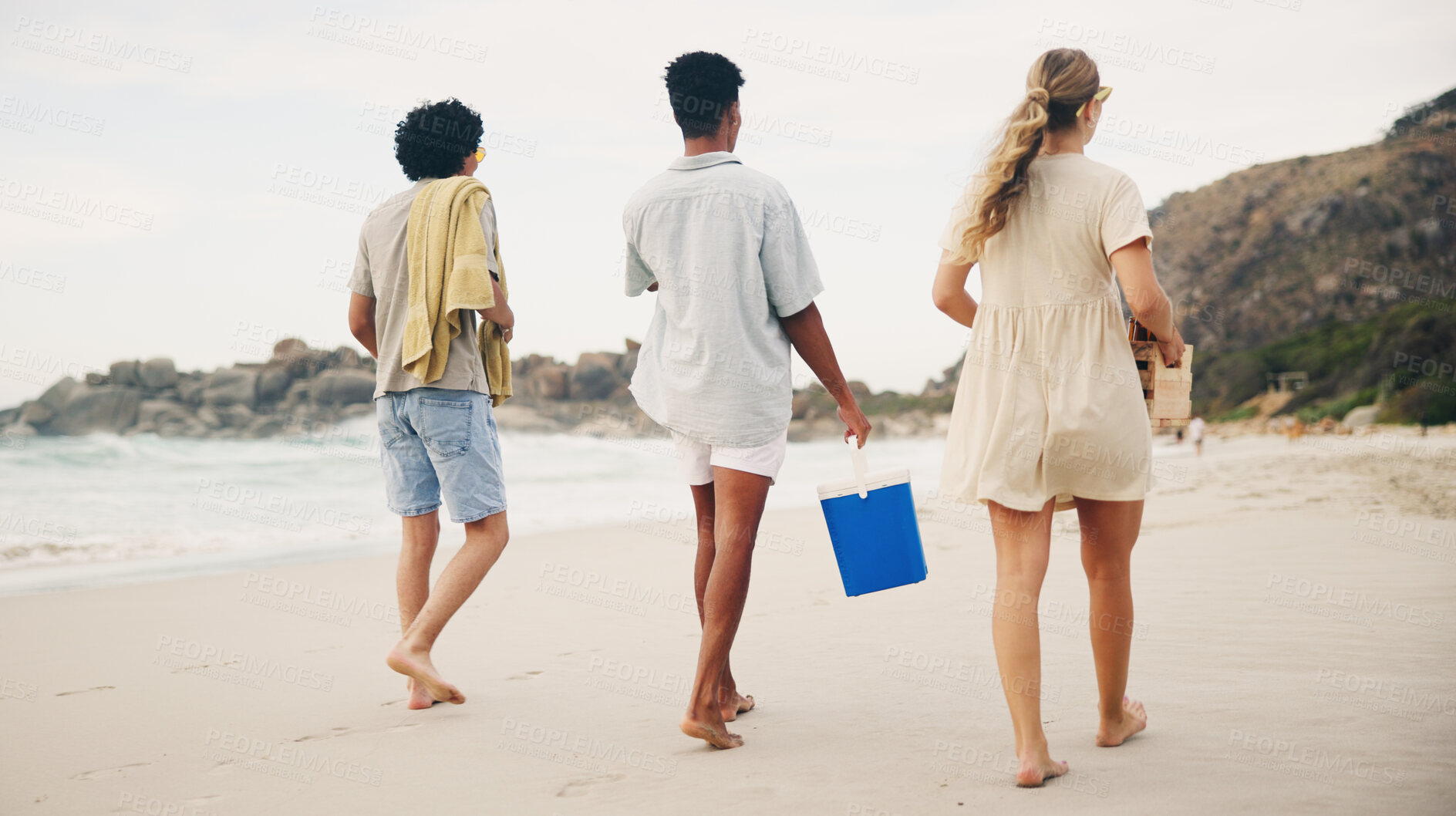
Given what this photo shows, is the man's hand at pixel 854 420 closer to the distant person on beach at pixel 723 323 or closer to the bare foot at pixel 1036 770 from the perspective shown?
the distant person on beach at pixel 723 323

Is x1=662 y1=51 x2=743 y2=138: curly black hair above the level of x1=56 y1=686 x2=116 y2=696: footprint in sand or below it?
above

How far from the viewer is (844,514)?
2789 millimetres

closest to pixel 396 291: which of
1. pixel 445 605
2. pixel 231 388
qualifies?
pixel 445 605

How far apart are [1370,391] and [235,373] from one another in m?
41.3

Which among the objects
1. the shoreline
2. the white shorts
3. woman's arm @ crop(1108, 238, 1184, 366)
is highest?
woman's arm @ crop(1108, 238, 1184, 366)

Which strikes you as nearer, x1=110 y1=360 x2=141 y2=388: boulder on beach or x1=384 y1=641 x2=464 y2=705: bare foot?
x1=384 y1=641 x2=464 y2=705: bare foot

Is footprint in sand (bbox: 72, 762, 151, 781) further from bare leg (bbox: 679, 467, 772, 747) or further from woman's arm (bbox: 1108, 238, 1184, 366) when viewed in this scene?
woman's arm (bbox: 1108, 238, 1184, 366)

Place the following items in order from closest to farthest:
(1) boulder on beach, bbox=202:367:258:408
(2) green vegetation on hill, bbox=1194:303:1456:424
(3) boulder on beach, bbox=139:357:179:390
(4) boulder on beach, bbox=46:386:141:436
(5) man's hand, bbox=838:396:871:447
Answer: (5) man's hand, bbox=838:396:871:447 → (4) boulder on beach, bbox=46:386:141:436 → (2) green vegetation on hill, bbox=1194:303:1456:424 → (3) boulder on beach, bbox=139:357:179:390 → (1) boulder on beach, bbox=202:367:258:408

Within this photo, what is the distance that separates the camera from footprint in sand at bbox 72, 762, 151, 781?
8.76ft

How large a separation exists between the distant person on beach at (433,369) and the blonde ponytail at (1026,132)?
165 centimetres

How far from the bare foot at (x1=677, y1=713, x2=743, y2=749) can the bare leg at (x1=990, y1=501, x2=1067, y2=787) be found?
81 cm

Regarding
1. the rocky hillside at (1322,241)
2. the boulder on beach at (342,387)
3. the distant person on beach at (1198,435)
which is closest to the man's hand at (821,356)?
the distant person on beach at (1198,435)

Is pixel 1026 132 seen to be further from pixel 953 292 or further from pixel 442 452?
pixel 442 452

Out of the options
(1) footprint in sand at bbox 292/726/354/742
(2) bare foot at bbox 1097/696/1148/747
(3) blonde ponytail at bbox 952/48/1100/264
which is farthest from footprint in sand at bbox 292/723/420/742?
(3) blonde ponytail at bbox 952/48/1100/264
